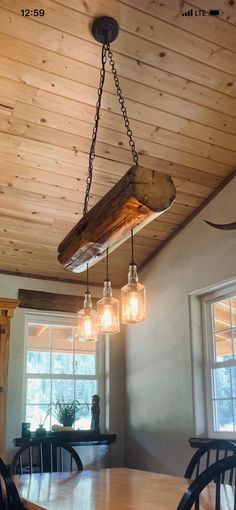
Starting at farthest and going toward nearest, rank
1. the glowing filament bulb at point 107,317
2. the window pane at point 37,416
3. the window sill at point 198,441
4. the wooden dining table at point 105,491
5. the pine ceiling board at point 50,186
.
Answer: the window pane at point 37,416, the window sill at point 198,441, the pine ceiling board at point 50,186, the glowing filament bulb at point 107,317, the wooden dining table at point 105,491

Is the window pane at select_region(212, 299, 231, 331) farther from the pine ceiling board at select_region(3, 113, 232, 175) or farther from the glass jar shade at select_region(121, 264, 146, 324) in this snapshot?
the glass jar shade at select_region(121, 264, 146, 324)

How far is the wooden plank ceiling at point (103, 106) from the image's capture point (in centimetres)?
303

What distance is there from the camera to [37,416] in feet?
16.4

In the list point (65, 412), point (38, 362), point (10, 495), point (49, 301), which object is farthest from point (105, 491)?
point (49, 301)

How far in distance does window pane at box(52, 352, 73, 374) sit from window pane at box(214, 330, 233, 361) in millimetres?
1584

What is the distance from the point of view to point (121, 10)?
2.94 metres

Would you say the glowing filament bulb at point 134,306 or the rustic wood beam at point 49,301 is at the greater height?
the rustic wood beam at point 49,301

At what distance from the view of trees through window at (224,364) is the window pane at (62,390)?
60.1 inches

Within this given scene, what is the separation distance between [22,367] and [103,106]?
253 centimetres

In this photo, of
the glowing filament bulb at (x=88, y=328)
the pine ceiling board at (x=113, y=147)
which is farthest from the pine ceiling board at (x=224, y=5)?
the glowing filament bulb at (x=88, y=328)

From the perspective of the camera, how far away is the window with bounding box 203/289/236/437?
422 cm

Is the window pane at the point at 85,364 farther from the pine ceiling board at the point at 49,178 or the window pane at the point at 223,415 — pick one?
the pine ceiling board at the point at 49,178

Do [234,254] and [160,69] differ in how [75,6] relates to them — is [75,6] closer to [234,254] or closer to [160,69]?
[160,69]

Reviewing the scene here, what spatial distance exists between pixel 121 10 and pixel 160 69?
51 centimetres
